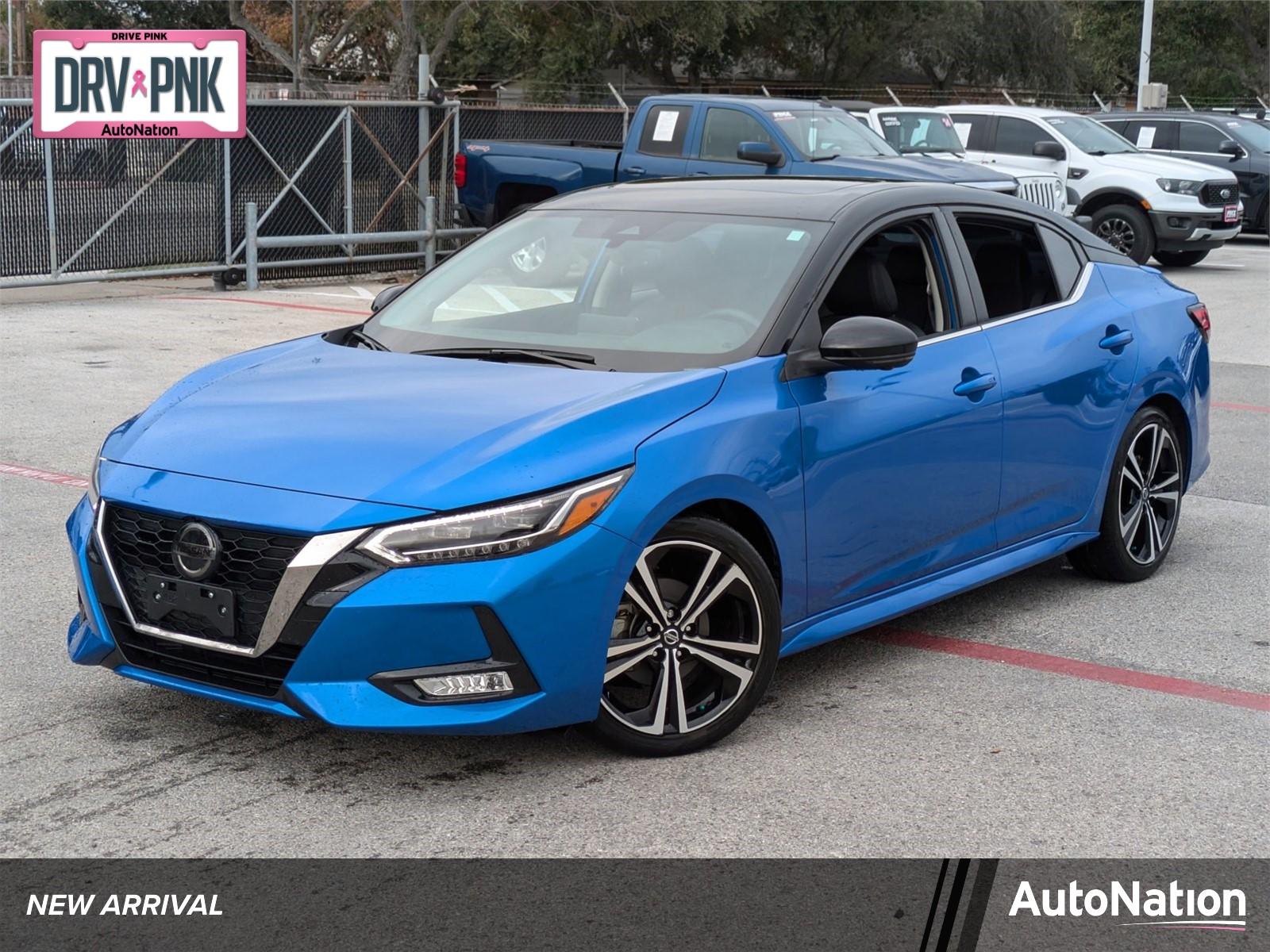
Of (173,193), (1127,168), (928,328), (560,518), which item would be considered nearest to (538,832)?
(560,518)

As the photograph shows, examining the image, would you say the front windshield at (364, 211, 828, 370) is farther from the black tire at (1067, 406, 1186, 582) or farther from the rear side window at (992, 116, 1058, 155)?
the rear side window at (992, 116, 1058, 155)

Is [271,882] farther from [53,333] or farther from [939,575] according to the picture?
[53,333]

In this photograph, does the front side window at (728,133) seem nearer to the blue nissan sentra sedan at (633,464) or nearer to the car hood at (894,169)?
the car hood at (894,169)

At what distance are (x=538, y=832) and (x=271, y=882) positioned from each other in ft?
2.15

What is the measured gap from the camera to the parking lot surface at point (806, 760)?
4043 mm

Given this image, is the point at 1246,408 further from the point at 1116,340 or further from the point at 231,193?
the point at 231,193

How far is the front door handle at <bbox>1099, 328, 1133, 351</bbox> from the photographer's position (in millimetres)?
6340

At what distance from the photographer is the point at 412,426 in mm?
4473

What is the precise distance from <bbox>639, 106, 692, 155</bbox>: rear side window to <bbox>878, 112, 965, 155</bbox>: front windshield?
4.74 metres

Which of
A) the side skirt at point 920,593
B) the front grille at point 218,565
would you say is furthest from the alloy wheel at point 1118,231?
the front grille at point 218,565

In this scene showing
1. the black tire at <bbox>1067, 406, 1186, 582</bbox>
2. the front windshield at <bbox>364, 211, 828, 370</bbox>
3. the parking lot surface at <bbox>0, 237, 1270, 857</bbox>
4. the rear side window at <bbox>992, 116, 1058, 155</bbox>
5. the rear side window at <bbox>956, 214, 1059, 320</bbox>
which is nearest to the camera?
the parking lot surface at <bbox>0, 237, 1270, 857</bbox>

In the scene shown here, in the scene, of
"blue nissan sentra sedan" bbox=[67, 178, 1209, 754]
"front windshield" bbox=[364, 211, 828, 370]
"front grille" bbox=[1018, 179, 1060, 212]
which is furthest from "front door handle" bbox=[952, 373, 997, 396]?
"front grille" bbox=[1018, 179, 1060, 212]

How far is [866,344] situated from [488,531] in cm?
140

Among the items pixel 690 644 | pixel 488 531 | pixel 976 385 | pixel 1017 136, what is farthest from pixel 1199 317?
pixel 1017 136
